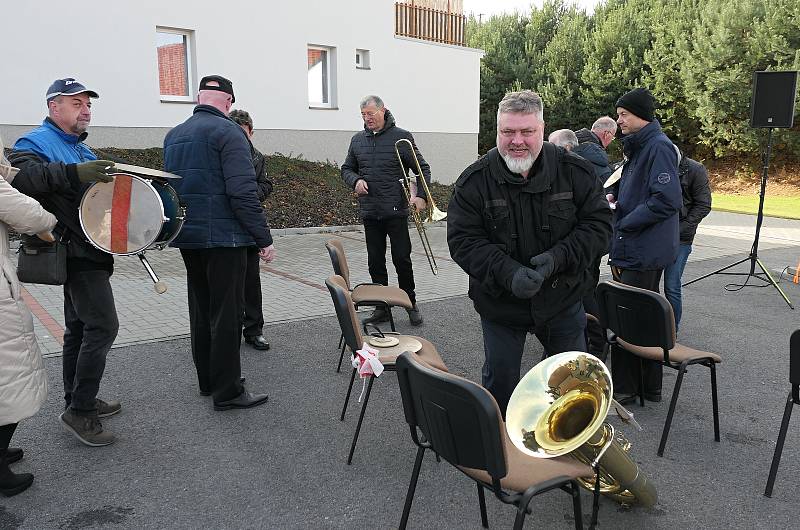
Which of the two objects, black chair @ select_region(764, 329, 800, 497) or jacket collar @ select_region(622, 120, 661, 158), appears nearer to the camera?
black chair @ select_region(764, 329, 800, 497)

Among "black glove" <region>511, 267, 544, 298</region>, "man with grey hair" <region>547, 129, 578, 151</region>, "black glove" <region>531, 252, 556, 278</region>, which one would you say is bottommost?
"black glove" <region>511, 267, 544, 298</region>

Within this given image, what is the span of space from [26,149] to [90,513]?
1870mm

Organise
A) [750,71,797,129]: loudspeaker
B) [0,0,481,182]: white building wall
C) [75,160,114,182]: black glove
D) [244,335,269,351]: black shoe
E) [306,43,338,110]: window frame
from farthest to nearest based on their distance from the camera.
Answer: [306,43,338,110]: window frame, [0,0,481,182]: white building wall, [750,71,797,129]: loudspeaker, [244,335,269,351]: black shoe, [75,160,114,182]: black glove

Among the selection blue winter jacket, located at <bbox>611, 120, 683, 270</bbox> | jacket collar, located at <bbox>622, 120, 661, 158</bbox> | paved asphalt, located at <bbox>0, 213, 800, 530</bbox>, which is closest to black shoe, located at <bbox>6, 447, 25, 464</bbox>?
paved asphalt, located at <bbox>0, 213, 800, 530</bbox>

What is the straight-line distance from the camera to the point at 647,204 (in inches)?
172

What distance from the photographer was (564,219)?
10.3 ft

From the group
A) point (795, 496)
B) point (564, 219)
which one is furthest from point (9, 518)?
point (795, 496)

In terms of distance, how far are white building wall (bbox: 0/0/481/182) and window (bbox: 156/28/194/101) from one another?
0.26 m

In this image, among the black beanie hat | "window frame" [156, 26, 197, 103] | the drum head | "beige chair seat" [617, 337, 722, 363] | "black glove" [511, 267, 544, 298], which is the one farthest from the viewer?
"window frame" [156, 26, 197, 103]

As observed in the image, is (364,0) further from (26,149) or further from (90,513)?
(90,513)

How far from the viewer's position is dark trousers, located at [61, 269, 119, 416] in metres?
3.60

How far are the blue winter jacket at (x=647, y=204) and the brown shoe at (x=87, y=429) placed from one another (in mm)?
3532

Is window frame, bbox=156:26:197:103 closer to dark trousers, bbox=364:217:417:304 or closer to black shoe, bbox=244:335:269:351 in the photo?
dark trousers, bbox=364:217:417:304

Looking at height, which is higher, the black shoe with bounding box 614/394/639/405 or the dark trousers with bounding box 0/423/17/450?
the dark trousers with bounding box 0/423/17/450
